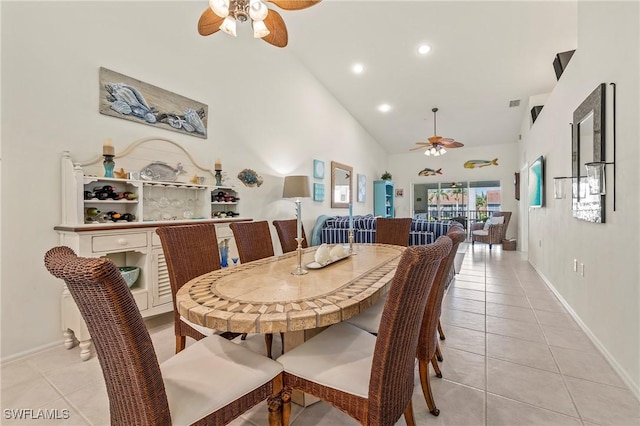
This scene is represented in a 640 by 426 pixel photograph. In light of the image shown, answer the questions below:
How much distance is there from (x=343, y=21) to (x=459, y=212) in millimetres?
7088

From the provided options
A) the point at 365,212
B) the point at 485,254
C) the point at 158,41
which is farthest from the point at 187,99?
the point at 485,254

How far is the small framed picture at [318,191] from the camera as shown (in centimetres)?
564

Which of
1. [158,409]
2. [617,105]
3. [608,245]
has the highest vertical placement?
[617,105]

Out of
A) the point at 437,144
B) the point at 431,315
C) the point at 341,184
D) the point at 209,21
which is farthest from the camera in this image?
the point at 341,184

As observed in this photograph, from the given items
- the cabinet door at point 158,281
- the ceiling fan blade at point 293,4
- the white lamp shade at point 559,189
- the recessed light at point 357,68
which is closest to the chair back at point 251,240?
the cabinet door at point 158,281

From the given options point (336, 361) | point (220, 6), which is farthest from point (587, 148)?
point (220, 6)

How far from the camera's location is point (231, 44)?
156 inches

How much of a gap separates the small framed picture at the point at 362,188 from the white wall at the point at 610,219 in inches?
177

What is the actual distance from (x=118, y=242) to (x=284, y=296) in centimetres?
185

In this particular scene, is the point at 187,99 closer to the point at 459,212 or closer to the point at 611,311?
the point at 611,311

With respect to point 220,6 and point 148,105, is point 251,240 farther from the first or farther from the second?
point 148,105

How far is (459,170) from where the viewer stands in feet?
29.1

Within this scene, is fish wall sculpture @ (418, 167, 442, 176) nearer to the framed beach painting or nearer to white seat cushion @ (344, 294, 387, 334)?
the framed beach painting

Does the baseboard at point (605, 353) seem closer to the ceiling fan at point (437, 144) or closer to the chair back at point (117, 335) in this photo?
the chair back at point (117, 335)
